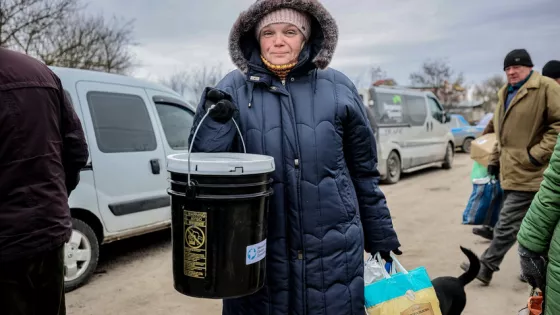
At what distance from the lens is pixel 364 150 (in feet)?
7.00

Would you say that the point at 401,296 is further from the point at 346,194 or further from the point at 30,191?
the point at 30,191

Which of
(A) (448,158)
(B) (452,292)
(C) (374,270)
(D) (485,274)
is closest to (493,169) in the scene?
(D) (485,274)

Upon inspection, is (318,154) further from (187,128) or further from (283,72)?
(187,128)

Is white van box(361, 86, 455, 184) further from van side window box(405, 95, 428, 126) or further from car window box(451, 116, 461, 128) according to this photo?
car window box(451, 116, 461, 128)

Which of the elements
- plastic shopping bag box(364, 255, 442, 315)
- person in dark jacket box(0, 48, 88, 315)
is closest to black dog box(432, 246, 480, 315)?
plastic shopping bag box(364, 255, 442, 315)

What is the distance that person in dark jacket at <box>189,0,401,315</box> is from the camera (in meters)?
1.93

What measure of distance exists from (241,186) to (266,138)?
32 cm

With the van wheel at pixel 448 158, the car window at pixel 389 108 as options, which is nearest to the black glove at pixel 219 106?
the car window at pixel 389 108

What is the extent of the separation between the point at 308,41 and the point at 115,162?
2.92 metres

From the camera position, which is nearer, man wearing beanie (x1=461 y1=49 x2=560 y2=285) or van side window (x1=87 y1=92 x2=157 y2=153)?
man wearing beanie (x1=461 y1=49 x2=560 y2=285)

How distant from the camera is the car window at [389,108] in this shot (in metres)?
9.91

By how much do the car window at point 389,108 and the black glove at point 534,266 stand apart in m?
7.91

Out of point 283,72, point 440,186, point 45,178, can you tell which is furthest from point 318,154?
point 440,186

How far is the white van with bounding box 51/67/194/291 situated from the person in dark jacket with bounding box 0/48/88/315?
2.31 metres
